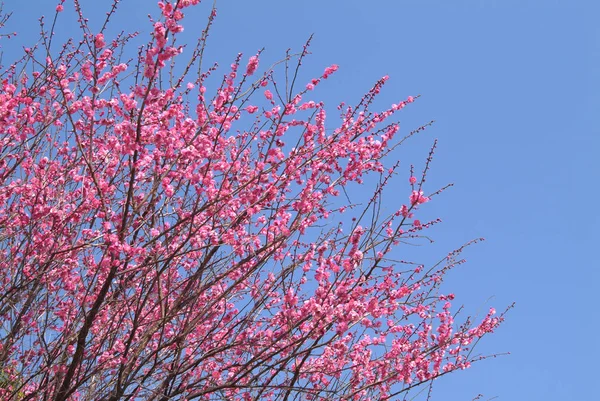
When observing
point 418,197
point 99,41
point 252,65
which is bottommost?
point 418,197

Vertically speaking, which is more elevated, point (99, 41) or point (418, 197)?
point (99, 41)

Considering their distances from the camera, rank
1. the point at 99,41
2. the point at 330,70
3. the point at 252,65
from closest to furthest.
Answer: the point at 99,41 → the point at 252,65 → the point at 330,70

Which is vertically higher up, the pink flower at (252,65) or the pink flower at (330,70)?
the pink flower at (330,70)

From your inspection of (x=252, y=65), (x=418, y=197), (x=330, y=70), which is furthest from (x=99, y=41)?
(x=418, y=197)

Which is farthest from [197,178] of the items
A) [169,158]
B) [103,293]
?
[103,293]

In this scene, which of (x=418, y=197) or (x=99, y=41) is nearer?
(x=99, y=41)

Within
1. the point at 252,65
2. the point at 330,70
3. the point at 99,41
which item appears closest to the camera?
the point at 99,41

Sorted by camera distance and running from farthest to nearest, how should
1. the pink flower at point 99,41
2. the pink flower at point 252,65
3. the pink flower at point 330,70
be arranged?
the pink flower at point 330,70 < the pink flower at point 252,65 < the pink flower at point 99,41

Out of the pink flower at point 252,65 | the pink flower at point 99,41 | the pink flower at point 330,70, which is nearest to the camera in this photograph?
the pink flower at point 99,41

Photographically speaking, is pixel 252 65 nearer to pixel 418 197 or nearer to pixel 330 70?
pixel 330 70

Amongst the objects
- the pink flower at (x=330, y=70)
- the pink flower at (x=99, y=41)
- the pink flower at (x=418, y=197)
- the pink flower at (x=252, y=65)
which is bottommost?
the pink flower at (x=418, y=197)

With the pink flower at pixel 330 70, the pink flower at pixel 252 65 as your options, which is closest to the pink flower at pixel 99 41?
the pink flower at pixel 252 65

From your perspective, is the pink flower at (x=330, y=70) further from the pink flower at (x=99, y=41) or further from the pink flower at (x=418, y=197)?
the pink flower at (x=99, y=41)

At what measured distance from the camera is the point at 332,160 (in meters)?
5.57
